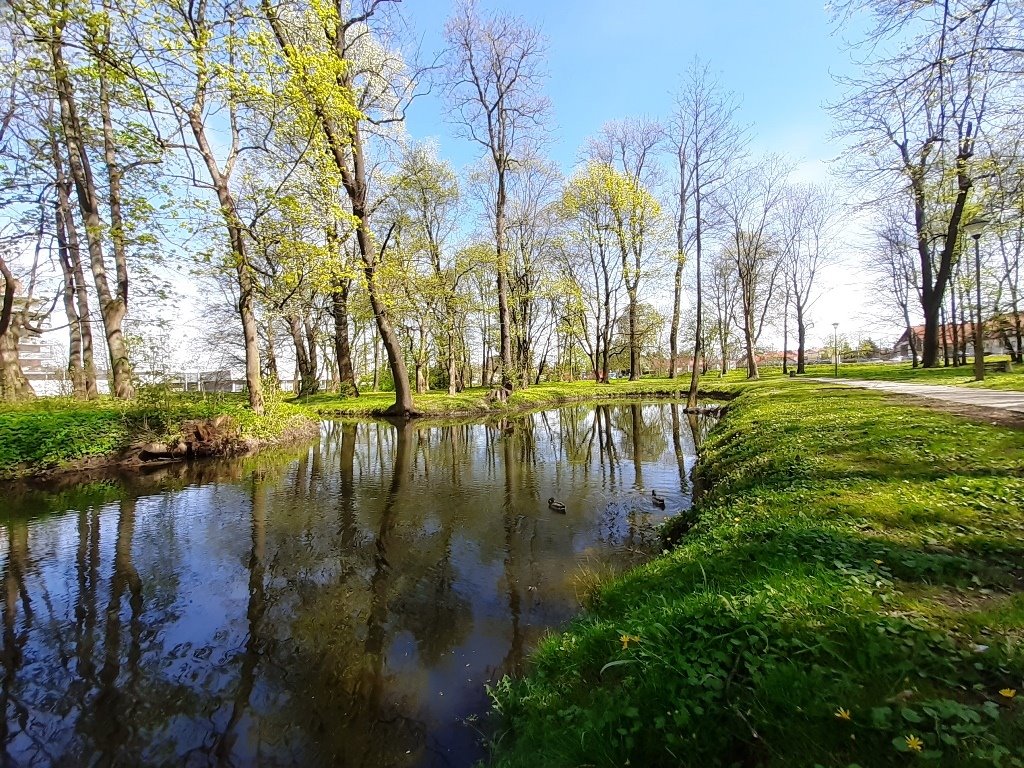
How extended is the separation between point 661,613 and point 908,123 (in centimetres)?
1091

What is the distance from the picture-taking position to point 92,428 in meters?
10.2

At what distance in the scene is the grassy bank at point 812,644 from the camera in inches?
70.9

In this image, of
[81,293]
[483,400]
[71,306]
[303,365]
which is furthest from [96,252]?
[303,365]

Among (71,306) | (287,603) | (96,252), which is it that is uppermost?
(96,252)

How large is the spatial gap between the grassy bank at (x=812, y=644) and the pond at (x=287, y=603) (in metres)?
0.85

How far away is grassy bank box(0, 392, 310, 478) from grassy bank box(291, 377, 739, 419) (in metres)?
6.45

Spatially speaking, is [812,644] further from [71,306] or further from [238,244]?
[71,306]

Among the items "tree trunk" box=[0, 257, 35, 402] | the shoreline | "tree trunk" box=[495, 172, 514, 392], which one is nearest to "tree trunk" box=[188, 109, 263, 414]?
the shoreline

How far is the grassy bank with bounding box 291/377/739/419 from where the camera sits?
21.6 metres

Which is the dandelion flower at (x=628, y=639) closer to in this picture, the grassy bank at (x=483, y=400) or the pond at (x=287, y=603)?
the pond at (x=287, y=603)

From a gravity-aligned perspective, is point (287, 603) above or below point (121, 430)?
below

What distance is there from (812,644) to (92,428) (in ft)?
45.2

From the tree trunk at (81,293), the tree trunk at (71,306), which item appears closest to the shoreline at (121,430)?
the tree trunk at (81,293)

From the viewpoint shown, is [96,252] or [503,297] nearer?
[96,252]
